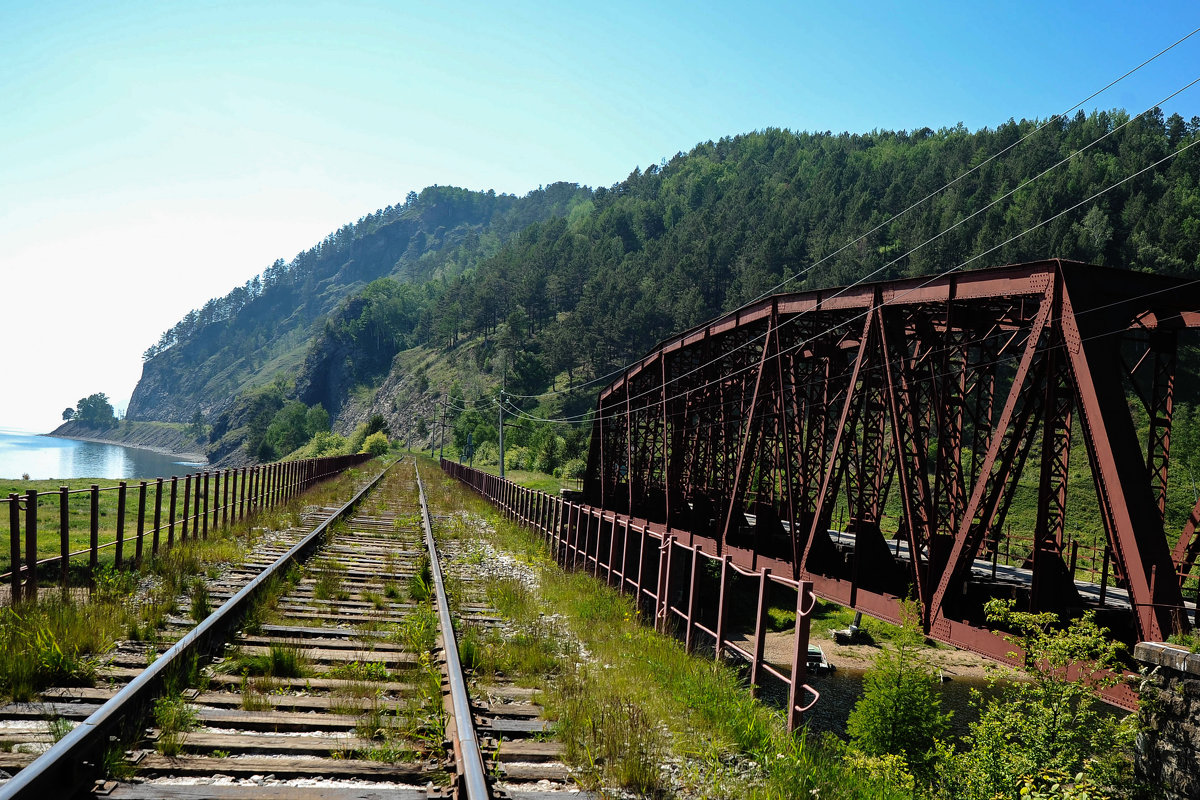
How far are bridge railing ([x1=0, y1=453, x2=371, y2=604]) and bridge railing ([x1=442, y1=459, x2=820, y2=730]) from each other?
6.96 m

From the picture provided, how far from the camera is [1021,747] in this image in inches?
296

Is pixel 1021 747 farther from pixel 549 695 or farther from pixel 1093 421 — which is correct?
pixel 549 695

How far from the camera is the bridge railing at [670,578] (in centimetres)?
770

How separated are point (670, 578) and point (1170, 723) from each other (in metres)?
6.13

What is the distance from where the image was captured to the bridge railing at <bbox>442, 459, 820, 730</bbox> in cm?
770

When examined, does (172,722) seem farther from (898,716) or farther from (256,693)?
(898,716)

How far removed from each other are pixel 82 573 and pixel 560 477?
2221 inches

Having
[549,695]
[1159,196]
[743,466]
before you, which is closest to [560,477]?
Result: [743,466]

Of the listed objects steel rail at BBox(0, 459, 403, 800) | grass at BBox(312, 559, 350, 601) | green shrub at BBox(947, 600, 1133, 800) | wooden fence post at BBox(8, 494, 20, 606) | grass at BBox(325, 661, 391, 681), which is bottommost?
green shrub at BBox(947, 600, 1133, 800)

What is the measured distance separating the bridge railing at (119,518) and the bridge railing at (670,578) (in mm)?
6957

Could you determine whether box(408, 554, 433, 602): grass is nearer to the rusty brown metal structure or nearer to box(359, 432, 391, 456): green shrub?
the rusty brown metal structure

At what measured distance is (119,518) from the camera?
35.6ft

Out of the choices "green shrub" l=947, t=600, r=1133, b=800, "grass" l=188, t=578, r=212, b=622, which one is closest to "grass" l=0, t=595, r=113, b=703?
"grass" l=188, t=578, r=212, b=622

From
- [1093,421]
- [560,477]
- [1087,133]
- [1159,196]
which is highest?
[1087,133]
